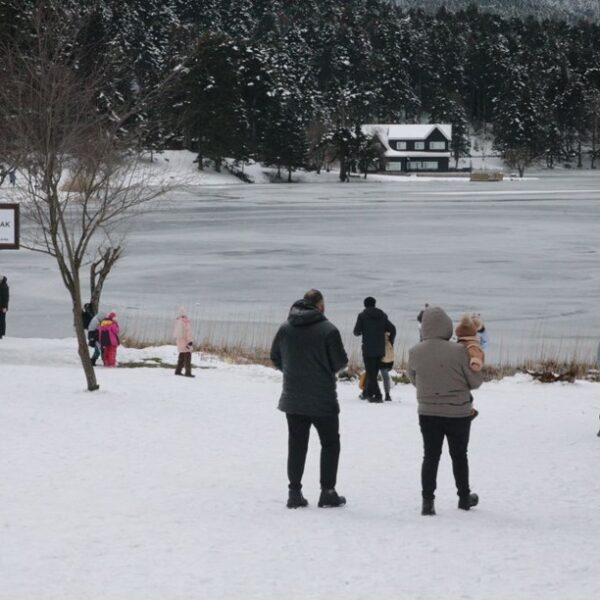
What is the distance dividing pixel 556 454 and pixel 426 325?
139 inches

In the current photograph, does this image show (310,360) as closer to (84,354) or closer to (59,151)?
(84,354)

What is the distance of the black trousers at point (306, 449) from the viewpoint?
764 cm

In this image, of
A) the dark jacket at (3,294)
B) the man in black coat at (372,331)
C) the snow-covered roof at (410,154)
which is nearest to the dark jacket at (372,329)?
the man in black coat at (372,331)

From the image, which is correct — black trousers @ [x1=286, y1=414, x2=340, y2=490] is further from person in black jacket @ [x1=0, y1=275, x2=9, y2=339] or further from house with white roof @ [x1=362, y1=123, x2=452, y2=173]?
house with white roof @ [x1=362, y1=123, x2=452, y2=173]

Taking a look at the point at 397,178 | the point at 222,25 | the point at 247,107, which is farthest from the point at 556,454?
the point at 222,25

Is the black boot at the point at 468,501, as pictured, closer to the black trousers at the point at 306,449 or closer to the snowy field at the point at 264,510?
the snowy field at the point at 264,510

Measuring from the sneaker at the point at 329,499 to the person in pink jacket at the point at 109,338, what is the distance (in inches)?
436

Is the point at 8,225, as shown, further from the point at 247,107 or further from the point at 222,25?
the point at 222,25

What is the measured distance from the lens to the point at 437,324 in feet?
24.6

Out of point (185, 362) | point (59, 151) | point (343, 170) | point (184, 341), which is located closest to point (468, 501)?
point (184, 341)

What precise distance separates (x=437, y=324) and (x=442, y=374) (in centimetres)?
31

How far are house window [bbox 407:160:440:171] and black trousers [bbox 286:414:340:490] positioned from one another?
13205 cm

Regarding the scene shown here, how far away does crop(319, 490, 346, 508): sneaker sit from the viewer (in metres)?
7.80

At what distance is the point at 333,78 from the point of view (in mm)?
154250
